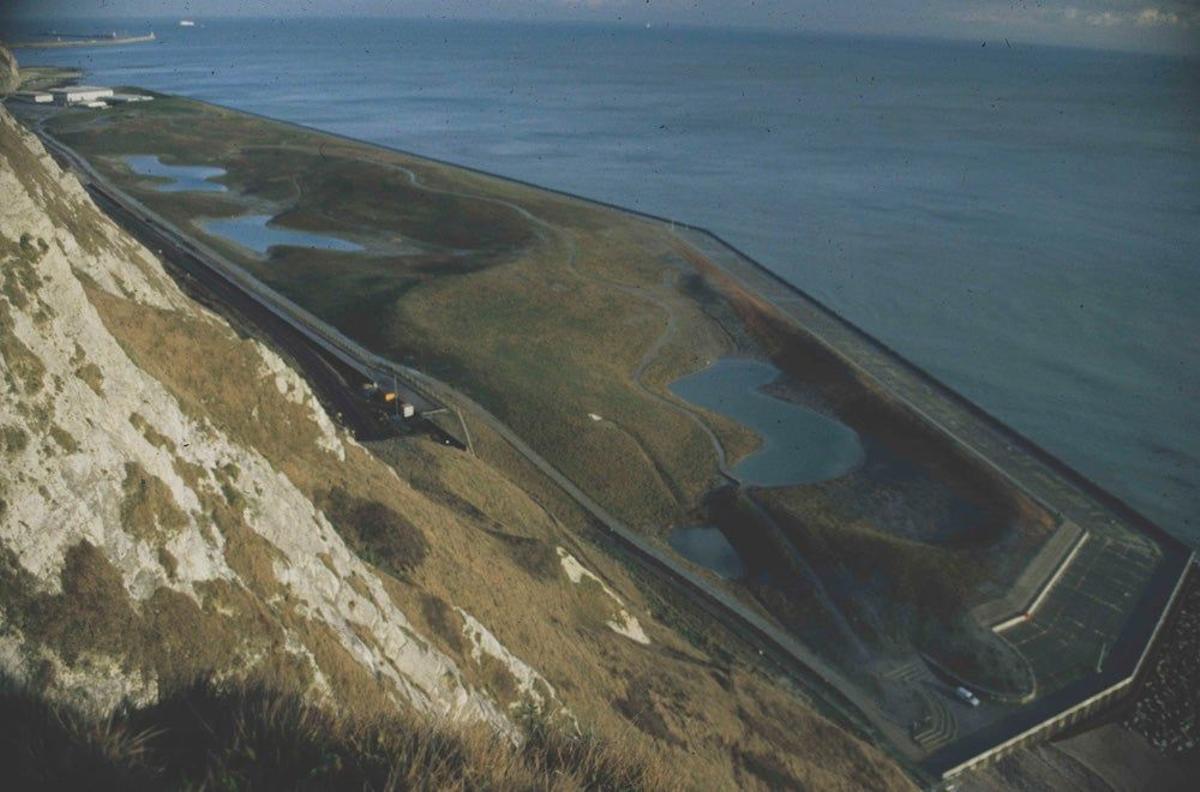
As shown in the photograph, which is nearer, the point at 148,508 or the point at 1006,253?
the point at 148,508

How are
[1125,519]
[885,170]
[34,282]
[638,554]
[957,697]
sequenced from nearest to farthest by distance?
[34,282]
[957,697]
[638,554]
[1125,519]
[885,170]

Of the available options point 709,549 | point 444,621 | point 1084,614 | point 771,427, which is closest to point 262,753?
point 444,621

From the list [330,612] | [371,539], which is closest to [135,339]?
[371,539]

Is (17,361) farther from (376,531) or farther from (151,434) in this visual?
(376,531)

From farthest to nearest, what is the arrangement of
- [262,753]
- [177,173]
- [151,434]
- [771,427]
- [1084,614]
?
[177,173]
[771,427]
[1084,614]
[151,434]
[262,753]

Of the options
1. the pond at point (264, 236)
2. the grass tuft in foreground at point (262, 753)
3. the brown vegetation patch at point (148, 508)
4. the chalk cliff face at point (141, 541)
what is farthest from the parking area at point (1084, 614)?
the pond at point (264, 236)

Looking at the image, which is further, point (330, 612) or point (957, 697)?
point (957, 697)

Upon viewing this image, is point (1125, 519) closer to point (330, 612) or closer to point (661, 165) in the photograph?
point (330, 612)
